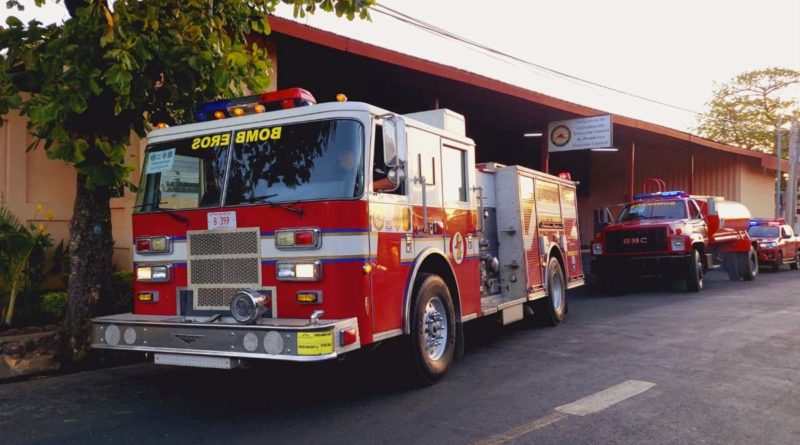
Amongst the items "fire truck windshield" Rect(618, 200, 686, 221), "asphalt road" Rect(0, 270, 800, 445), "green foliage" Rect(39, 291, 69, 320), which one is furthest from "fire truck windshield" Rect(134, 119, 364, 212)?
"fire truck windshield" Rect(618, 200, 686, 221)

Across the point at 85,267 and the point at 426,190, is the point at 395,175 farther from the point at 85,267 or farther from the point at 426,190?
the point at 85,267

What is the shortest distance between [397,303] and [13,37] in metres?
4.75

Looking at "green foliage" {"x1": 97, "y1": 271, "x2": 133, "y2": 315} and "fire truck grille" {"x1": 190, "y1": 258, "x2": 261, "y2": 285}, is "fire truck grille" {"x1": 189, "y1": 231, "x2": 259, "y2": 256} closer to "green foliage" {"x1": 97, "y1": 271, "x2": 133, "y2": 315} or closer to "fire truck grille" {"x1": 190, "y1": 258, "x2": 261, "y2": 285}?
"fire truck grille" {"x1": 190, "y1": 258, "x2": 261, "y2": 285}

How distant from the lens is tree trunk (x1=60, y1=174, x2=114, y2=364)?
7766 millimetres

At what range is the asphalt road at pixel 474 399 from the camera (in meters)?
5.18

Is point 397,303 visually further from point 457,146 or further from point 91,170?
point 91,170

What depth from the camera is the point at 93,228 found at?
8.00 metres

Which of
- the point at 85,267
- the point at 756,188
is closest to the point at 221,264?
the point at 85,267

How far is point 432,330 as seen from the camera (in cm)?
681

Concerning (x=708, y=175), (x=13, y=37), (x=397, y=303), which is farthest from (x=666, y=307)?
(x=708, y=175)

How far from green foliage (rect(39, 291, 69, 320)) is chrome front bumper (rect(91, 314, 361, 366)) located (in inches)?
124

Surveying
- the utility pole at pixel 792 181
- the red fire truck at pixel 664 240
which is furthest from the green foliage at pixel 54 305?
the utility pole at pixel 792 181

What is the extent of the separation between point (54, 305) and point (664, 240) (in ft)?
40.8

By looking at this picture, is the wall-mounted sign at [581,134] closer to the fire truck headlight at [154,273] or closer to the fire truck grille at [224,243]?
the fire truck grille at [224,243]
